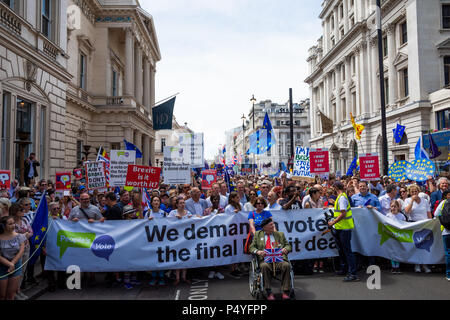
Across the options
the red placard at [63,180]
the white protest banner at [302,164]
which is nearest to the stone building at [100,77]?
the red placard at [63,180]

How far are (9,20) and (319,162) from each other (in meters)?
12.0

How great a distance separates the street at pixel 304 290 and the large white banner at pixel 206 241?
390mm

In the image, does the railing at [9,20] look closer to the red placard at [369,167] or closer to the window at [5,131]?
the window at [5,131]

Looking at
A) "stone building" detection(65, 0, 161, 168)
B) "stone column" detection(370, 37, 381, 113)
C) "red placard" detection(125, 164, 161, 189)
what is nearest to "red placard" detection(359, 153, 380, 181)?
"red placard" detection(125, 164, 161, 189)

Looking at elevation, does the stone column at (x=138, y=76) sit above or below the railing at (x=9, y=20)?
above

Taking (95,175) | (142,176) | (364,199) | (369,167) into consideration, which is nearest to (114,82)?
(95,175)

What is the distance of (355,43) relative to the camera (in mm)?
39156

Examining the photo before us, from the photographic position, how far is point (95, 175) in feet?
32.0

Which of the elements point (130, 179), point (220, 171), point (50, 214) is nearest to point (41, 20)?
point (130, 179)

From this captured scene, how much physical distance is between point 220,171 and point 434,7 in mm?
21660

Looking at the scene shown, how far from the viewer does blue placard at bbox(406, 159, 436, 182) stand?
1039 centimetres

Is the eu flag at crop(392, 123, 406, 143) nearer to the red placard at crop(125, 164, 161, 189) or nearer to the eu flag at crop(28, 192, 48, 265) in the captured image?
the red placard at crop(125, 164, 161, 189)

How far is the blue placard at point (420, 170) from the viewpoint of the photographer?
10.4 meters
